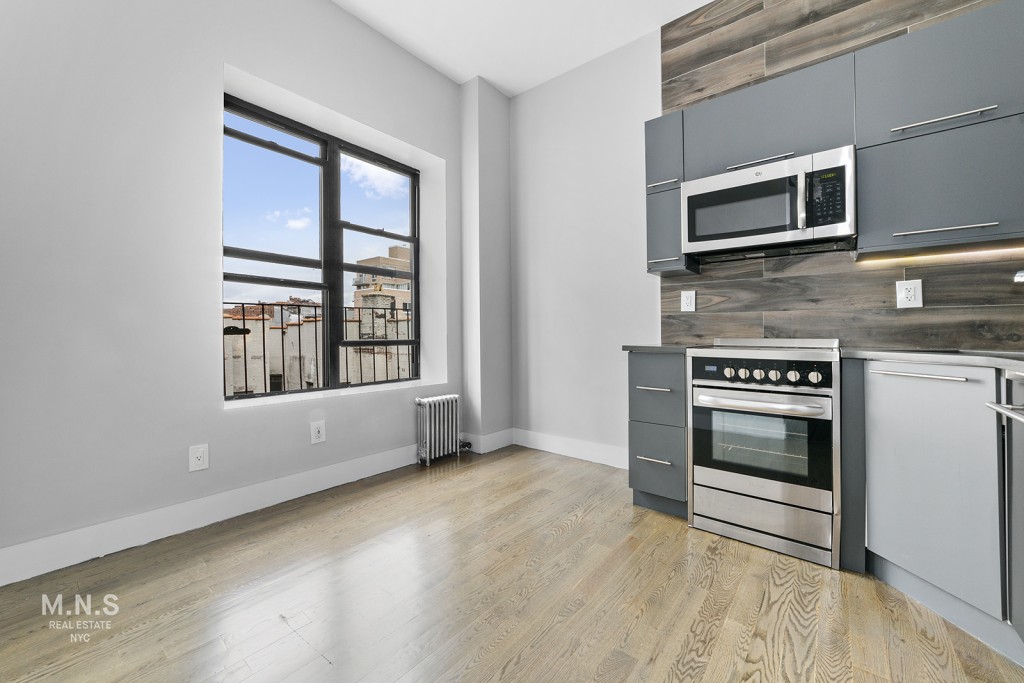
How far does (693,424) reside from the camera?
2176 millimetres

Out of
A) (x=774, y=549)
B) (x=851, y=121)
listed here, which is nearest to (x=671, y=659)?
(x=774, y=549)

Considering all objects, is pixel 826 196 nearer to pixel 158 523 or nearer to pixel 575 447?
pixel 575 447

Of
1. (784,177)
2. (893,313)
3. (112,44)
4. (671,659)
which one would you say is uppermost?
(112,44)

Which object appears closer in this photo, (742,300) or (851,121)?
(851,121)

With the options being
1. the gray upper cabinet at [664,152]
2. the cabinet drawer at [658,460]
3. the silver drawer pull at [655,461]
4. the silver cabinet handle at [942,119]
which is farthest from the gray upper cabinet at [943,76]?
the silver drawer pull at [655,461]

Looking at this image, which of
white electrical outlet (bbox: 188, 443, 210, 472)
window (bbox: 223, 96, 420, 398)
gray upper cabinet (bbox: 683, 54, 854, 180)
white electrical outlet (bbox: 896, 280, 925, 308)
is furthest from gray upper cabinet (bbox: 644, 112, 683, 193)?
white electrical outlet (bbox: 188, 443, 210, 472)

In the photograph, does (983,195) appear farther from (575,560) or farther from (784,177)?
(575,560)

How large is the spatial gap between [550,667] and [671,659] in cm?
35

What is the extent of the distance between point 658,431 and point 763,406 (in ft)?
1.75

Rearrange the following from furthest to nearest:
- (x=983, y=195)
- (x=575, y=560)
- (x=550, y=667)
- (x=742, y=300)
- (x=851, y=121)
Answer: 1. (x=742, y=300)
2. (x=851, y=121)
3. (x=575, y=560)
4. (x=983, y=195)
5. (x=550, y=667)

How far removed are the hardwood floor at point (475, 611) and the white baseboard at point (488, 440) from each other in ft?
4.07

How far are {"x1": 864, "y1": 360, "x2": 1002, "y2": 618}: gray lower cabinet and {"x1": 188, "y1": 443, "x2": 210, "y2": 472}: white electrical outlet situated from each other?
2.92 m

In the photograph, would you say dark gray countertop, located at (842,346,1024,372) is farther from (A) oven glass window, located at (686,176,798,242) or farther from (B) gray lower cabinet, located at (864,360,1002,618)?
(A) oven glass window, located at (686,176,798,242)

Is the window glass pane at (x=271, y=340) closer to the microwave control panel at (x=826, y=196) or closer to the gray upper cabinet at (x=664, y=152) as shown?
the gray upper cabinet at (x=664, y=152)
